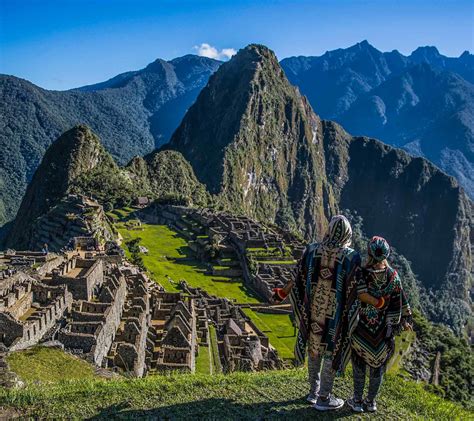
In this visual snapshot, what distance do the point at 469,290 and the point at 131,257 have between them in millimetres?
146632

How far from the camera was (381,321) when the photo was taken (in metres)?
7.36

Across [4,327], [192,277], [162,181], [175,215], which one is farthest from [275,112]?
[4,327]

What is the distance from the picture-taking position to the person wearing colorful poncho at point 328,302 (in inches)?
287

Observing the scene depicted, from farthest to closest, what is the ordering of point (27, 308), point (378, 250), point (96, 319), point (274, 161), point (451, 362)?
1. point (274, 161)
2. point (451, 362)
3. point (27, 308)
4. point (96, 319)
5. point (378, 250)

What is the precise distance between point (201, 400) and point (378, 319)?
3.00 metres

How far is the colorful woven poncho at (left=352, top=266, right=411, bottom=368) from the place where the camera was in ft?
23.8

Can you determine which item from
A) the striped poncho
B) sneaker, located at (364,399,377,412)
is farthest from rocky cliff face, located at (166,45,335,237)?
sneaker, located at (364,399,377,412)

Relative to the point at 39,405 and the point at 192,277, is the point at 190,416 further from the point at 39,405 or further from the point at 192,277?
the point at 192,277

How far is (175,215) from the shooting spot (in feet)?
251

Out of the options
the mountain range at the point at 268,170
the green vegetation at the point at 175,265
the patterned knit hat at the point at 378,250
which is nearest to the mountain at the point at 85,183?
the mountain range at the point at 268,170

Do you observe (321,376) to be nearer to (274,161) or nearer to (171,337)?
(171,337)

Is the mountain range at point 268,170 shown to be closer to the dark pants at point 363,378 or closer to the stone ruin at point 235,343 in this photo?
the stone ruin at point 235,343

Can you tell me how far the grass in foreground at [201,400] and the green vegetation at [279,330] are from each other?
2038 cm

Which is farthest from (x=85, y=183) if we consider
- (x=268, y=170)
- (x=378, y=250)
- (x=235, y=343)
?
(x=268, y=170)
